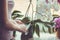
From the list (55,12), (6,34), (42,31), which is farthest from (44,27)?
(6,34)

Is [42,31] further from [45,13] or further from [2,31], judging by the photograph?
[2,31]

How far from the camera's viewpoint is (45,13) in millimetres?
1984

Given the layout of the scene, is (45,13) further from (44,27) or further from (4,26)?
(4,26)

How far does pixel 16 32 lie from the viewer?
1.98m

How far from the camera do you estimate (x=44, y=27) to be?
1.98m

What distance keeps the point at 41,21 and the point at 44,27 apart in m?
0.06

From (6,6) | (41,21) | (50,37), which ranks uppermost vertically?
(6,6)

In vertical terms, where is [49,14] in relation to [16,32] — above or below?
above

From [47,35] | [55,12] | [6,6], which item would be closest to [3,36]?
[6,6]

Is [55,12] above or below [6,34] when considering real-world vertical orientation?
above

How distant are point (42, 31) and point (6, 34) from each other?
33 cm

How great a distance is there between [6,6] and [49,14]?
1.30ft

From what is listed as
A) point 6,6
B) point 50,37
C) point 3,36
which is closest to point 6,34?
point 3,36

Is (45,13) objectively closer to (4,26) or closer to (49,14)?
(49,14)
